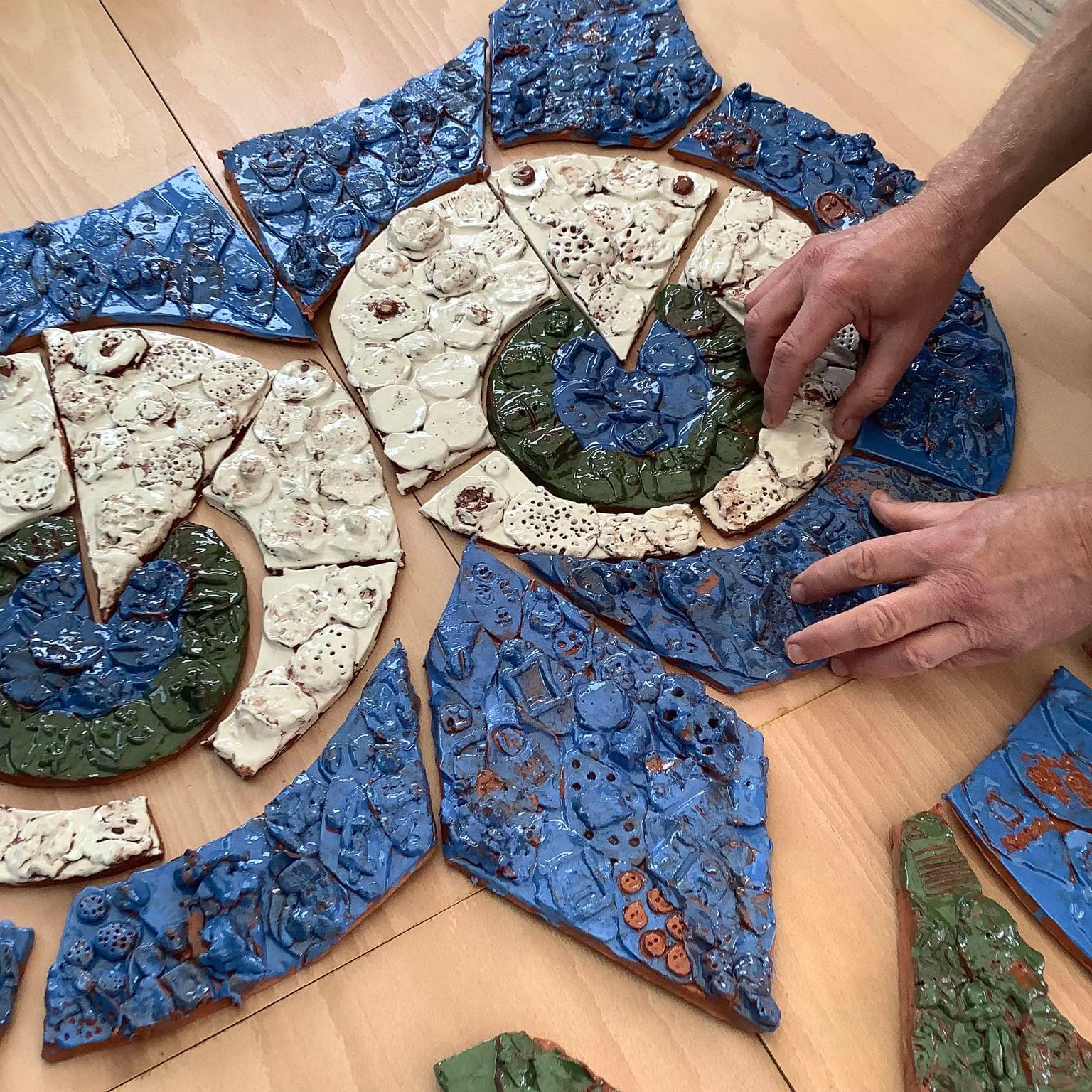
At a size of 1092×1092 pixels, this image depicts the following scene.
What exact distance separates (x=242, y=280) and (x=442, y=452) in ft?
1.56

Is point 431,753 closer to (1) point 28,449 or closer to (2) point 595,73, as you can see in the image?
(1) point 28,449

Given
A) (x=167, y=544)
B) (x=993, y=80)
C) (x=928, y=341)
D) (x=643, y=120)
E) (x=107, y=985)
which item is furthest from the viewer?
(x=993, y=80)

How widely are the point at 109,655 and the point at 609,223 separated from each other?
3.47 ft

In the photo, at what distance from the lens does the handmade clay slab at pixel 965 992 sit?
1.06 meters

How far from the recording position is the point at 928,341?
1.57 m

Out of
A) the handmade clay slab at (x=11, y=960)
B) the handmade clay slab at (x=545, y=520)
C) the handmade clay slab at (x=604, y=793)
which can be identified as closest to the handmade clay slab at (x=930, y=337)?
the handmade clay slab at (x=545, y=520)

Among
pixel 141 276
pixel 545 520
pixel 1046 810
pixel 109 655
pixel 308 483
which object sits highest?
pixel 141 276

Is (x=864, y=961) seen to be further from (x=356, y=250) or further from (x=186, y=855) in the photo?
(x=356, y=250)

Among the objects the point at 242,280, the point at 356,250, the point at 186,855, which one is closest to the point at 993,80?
the point at 356,250

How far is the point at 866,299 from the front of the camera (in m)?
1.41

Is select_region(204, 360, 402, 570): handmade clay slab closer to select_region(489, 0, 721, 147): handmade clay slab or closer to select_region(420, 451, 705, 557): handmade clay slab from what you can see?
select_region(420, 451, 705, 557): handmade clay slab

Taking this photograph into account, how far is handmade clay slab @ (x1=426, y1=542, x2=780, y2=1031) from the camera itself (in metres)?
1.13

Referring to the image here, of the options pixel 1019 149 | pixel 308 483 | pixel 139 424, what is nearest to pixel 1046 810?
pixel 1019 149

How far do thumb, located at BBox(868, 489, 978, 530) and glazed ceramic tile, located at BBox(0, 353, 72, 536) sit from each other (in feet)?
3.87
